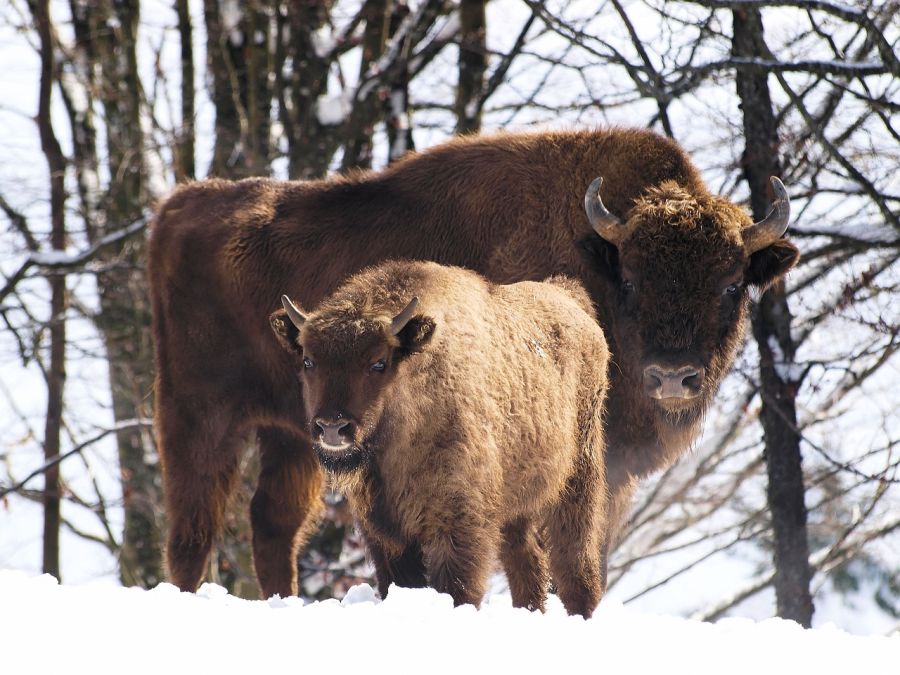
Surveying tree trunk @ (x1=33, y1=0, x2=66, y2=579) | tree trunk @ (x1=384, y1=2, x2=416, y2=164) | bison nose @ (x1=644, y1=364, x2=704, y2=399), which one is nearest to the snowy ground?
bison nose @ (x1=644, y1=364, x2=704, y2=399)

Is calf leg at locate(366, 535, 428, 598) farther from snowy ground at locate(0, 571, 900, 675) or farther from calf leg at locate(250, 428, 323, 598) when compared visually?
calf leg at locate(250, 428, 323, 598)

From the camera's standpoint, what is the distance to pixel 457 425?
4.63 m

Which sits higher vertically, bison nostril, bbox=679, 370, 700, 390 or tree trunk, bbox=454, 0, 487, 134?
tree trunk, bbox=454, 0, 487, 134

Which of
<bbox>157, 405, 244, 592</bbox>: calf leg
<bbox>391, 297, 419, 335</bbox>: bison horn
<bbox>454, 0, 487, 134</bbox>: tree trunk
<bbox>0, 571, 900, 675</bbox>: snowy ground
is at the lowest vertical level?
<bbox>0, 571, 900, 675</bbox>: snowy ground

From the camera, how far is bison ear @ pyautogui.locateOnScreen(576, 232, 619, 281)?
21.6 feet

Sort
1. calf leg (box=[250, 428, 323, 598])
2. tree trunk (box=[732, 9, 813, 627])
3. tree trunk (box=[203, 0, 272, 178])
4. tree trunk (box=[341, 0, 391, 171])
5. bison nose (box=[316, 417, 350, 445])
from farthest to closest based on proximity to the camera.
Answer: tree trunk (box=[203, 0, 272, 178]), tree trunk (box=[341, 0, 391, 171]), tree trunk (box=[732, 9, 813, 627]), calf leg (box=[250, 428, 323, 598]), bison nose (box=[316, 417, 350, 445])

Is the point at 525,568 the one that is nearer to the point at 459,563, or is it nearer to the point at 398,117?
the point at 459,563

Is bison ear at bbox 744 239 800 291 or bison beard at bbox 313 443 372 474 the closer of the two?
bison beard at bbox 313 443 372 474

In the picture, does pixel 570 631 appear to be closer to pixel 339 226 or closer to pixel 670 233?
pixel 670 233

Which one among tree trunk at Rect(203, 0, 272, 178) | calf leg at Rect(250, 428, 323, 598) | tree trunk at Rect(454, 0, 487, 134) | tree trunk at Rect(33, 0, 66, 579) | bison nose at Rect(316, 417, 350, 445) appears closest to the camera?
bison nose at Rect(316, 417, 350, 445)

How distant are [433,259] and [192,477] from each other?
195 cm

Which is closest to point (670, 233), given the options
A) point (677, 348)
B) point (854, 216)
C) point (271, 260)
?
point (677, 348)

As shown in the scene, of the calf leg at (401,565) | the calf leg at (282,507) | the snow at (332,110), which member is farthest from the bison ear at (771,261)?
the snow at (332,110)

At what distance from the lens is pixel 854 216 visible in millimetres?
9859
